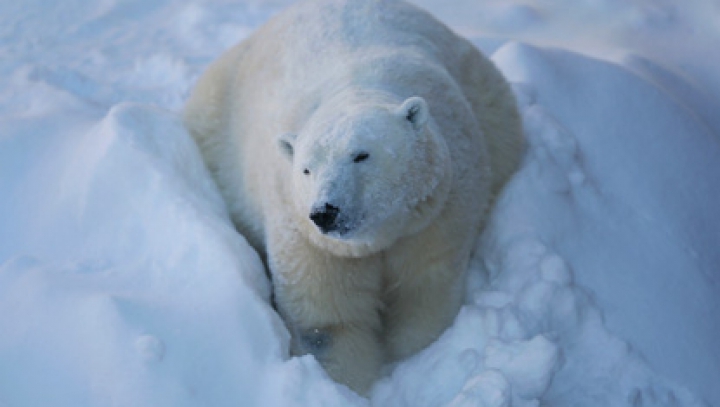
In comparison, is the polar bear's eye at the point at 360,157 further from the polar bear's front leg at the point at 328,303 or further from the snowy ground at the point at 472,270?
the snowy ground at the point at 472,270

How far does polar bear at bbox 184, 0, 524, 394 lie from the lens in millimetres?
2766

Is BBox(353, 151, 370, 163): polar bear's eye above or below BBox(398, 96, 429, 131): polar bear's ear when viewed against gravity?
below

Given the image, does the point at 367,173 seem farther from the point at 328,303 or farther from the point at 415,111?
the point at 328,303

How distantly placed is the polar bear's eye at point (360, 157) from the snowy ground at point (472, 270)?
2.29 feet

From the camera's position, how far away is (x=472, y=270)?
365cm

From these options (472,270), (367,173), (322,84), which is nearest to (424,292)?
(472,270)

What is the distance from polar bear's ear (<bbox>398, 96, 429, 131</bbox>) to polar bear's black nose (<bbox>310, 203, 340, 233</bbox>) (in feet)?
1.64

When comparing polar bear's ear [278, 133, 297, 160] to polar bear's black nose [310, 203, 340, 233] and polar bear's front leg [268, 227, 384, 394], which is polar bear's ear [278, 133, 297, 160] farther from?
polar bear's black nose [310, 203, 340, 233]

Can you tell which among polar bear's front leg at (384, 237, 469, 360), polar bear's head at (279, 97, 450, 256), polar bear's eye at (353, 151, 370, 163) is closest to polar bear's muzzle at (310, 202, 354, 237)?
polar bear's head at (279, 97, 450, 256)

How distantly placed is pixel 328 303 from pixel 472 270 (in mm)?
805

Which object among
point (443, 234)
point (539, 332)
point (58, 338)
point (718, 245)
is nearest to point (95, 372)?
point (58, 338)

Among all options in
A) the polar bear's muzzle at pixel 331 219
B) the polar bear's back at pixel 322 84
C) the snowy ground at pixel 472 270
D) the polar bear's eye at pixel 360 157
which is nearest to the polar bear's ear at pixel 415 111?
the polar bear's eye at pixel 360 157

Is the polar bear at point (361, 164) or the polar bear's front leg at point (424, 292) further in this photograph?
the polar bear's front leg at point (424, 292)

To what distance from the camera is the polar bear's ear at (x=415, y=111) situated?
9.25 ft
